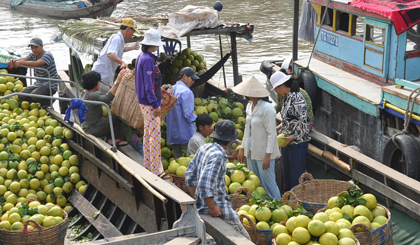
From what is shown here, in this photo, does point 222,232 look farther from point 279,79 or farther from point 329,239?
point 279,79

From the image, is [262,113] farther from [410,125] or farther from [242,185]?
[410,125]

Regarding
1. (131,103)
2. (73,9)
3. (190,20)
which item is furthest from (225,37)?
(131,103)

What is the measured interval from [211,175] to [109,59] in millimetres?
3443

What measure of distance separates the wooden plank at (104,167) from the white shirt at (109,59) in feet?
3.29

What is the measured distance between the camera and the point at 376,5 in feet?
22.1

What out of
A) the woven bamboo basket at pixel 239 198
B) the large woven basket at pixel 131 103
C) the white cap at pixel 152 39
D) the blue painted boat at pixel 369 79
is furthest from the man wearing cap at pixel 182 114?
the blue painted boat at pixel 369 79

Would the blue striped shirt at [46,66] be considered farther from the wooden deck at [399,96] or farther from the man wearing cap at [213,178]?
the wooden deck at [399,96]

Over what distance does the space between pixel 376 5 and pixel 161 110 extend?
311 centimetres

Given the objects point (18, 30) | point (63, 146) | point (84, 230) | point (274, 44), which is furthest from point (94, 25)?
point (18, 30)

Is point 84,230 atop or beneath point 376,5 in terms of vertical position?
beneath

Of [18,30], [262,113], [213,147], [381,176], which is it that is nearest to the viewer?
[213,147]

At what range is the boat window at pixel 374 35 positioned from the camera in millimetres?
6820

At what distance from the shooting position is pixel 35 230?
4.27m

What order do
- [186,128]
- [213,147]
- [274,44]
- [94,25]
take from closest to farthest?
[213,147] < [186,128] < [94,25] < [274,44]
